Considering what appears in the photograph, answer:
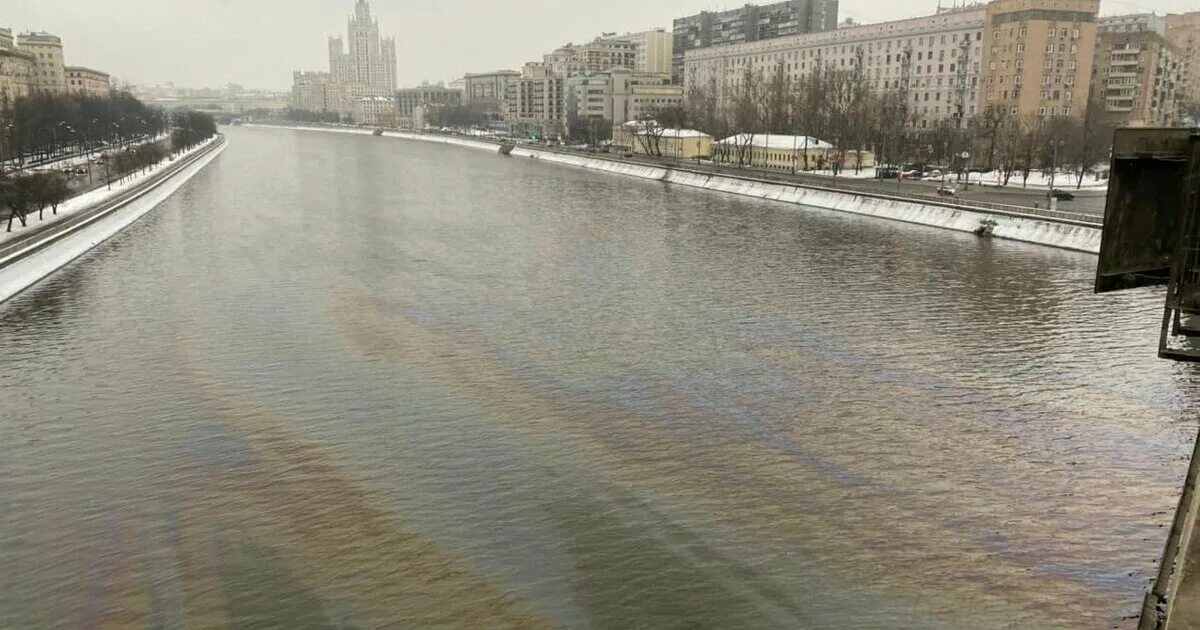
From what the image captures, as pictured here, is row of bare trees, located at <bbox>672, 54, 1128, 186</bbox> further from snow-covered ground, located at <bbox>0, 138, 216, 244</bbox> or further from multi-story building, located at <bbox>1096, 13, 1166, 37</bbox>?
snow-covered ground, located at <bbox>0, 138, 216, 244</bbox>

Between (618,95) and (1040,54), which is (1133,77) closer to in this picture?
(1040,54)

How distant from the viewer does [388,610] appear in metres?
7.13

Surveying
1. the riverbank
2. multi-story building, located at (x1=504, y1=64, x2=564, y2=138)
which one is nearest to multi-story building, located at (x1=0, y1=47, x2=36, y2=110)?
the riverbank

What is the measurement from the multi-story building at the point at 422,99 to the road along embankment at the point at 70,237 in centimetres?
11132

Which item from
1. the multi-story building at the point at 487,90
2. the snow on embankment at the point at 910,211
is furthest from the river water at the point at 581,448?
the multi-story building at the point at 487,90

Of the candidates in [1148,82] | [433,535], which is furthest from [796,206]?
[1148,82]

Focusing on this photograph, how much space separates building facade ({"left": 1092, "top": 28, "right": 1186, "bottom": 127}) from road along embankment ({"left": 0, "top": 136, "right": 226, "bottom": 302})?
55404mm

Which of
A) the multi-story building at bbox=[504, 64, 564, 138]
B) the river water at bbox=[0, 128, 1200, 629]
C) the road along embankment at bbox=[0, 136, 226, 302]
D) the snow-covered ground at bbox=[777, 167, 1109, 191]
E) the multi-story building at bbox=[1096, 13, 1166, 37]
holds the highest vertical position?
the multi-story building at bbox=[1096, 13, 1166, 37]

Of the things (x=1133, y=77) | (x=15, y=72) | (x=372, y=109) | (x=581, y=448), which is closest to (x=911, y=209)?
(x=581, y=448)

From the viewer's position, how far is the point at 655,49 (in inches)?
4557

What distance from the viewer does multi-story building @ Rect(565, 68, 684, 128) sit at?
297 feet

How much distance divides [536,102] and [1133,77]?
7114 cm

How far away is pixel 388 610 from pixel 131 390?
739cm

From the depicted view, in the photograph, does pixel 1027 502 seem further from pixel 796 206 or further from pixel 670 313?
pixel 796 206
